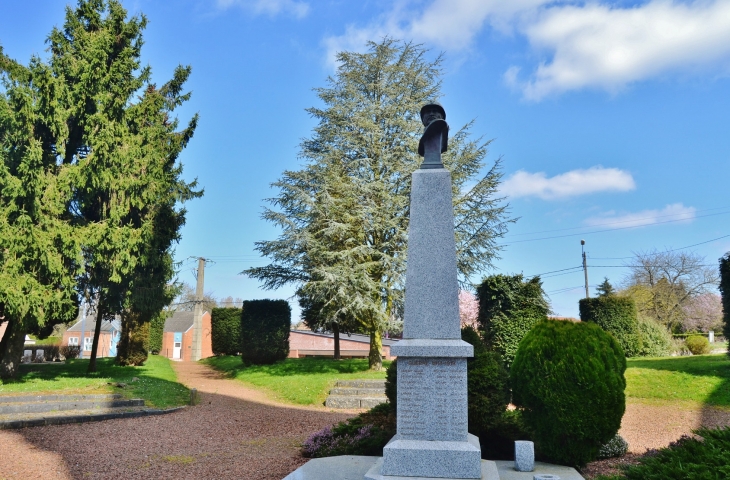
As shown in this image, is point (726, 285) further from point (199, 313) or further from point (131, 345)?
point (199, 313)

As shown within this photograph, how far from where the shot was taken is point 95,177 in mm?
14898

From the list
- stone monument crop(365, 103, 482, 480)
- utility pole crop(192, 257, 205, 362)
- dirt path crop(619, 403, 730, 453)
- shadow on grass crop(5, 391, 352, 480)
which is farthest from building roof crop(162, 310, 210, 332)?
stone monument crop(365, 103, 482, 480)

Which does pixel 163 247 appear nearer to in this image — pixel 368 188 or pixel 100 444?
pixel 368 188

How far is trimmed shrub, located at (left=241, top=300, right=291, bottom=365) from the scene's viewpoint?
22.4m

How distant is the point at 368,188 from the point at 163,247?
7721mm

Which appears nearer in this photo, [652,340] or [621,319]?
[621,319]

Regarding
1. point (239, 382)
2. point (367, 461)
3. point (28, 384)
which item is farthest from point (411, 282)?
point (239, 382)

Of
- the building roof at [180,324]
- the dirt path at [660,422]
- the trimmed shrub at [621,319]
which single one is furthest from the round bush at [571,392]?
the building roof at [180,324]

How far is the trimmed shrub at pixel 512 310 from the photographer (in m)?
14.2

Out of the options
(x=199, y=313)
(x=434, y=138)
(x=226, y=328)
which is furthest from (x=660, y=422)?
(x=199, y=313)

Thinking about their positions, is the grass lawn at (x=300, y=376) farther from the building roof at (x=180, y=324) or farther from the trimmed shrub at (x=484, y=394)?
the building roof at (x=180, y=324)

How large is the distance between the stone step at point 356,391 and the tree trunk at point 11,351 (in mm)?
9953

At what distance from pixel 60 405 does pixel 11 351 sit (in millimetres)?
5352

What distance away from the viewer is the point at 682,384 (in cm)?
1333
